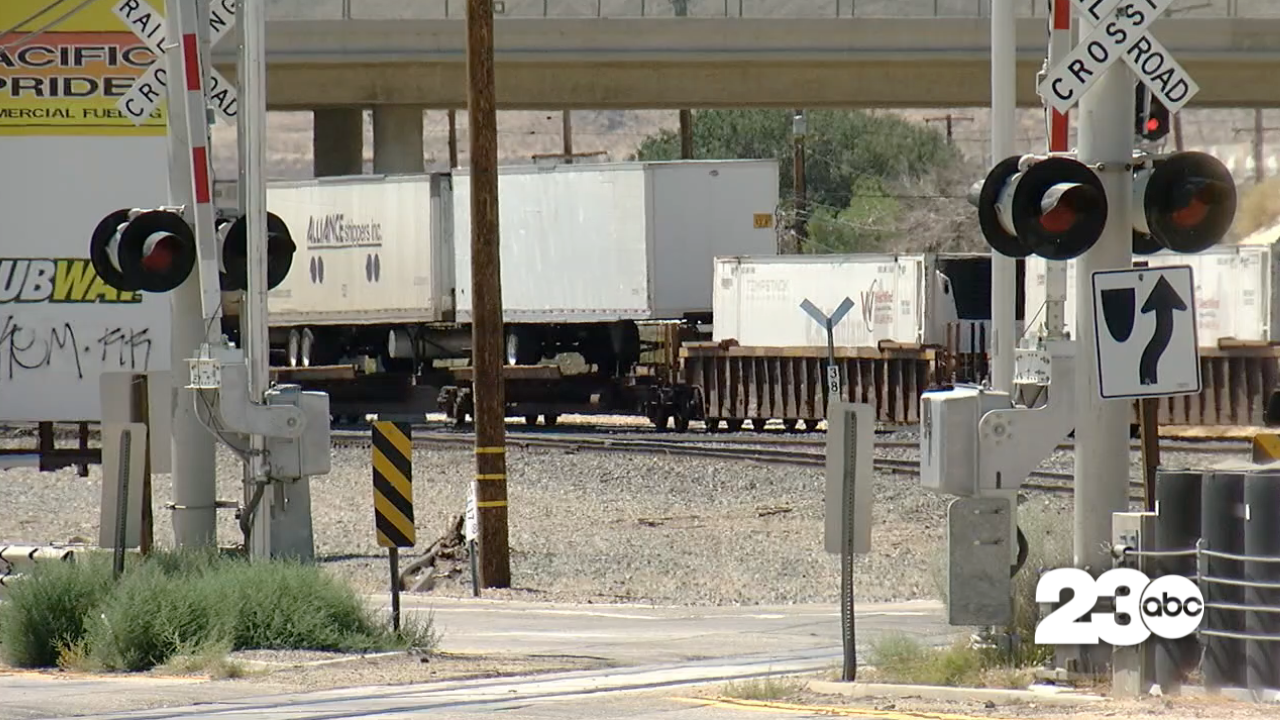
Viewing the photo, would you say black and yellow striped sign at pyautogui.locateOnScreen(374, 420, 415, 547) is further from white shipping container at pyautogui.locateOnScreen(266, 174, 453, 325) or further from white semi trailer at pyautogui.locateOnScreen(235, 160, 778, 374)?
white shipping container at pyautogui.locateOnScreen(266, 174, 453, 325)

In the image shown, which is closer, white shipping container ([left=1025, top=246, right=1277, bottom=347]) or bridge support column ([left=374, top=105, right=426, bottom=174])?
white shipping container ([left=1025, top=246, right=1277, bottom=347])

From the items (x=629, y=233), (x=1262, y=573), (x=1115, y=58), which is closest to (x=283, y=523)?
(x=1115, y=58)

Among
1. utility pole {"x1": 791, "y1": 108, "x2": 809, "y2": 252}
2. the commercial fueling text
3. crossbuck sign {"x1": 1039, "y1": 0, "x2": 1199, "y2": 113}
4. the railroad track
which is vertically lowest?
the railroad track

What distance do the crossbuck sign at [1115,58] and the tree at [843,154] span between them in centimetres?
7717

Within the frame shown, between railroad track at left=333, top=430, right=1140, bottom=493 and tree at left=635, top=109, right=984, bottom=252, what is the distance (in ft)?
177

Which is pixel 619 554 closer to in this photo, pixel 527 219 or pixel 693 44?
pixel 527 219

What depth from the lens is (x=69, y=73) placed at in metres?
22.4

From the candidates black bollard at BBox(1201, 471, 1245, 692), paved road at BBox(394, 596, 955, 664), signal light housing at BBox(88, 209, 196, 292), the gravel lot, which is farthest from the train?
black bollard at BBox(1201, 471, 1245, 692)

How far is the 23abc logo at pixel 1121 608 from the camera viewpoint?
10820 mm

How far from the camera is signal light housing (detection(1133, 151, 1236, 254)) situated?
36.7 ft

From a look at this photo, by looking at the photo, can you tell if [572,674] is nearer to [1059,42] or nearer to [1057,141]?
[1057,141]

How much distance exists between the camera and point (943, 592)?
13969mm

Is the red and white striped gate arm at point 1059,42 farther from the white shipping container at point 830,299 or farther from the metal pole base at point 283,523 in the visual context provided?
the white shipping container at point 830,299

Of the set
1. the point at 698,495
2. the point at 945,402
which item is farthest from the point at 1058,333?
the point at 698,495
